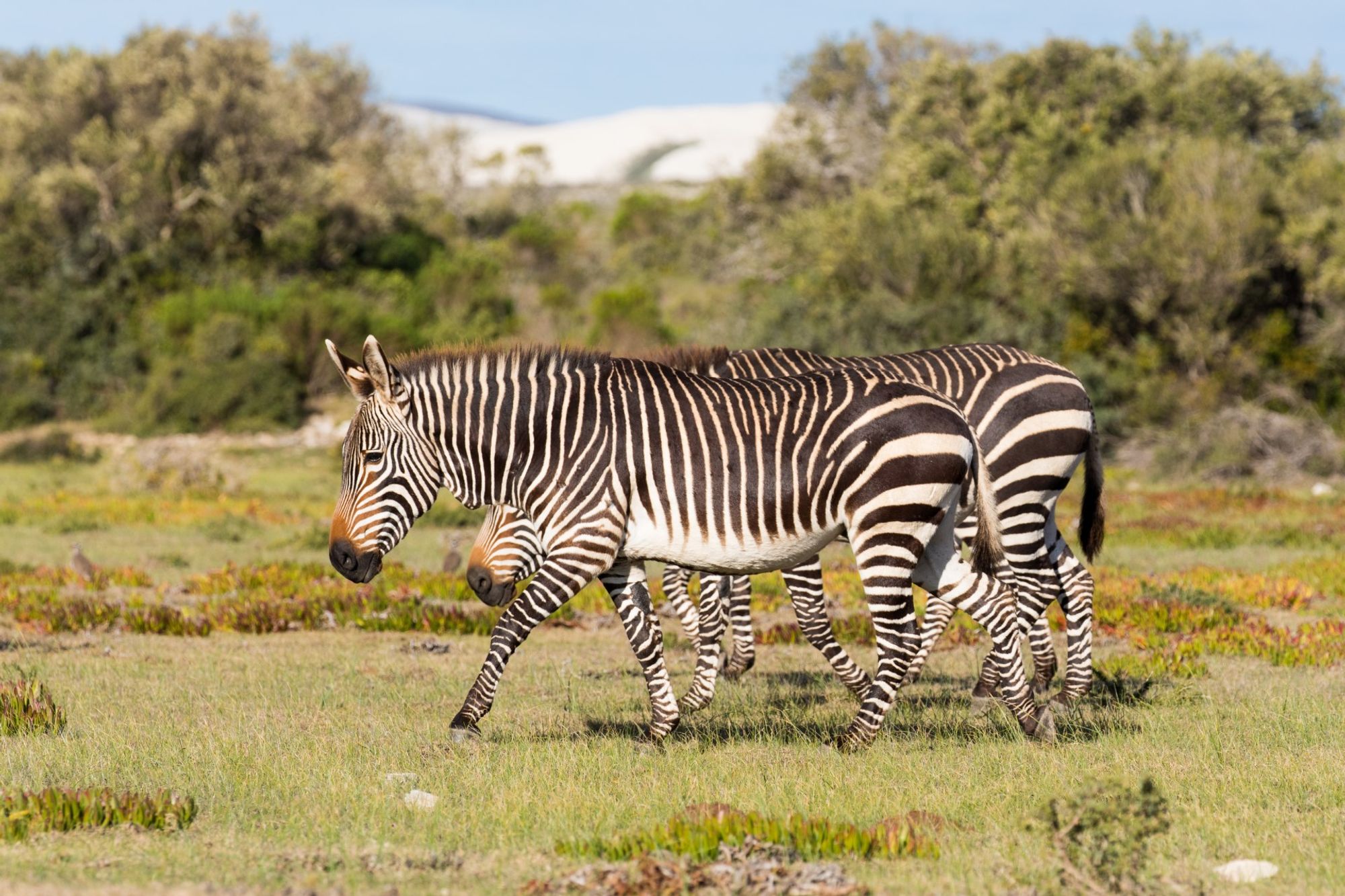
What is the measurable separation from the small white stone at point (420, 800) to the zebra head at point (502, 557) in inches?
113

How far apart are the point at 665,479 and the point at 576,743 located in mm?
1569

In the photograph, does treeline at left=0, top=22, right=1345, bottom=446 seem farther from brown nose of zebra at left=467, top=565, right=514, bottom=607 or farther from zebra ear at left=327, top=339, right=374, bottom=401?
zebra ear at left=327, top=339, right=374, bottom=401

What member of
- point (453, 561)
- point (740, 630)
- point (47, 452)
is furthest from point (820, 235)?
point (740, 630)

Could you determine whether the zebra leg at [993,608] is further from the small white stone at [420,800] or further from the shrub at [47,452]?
the shrub at [47,452]

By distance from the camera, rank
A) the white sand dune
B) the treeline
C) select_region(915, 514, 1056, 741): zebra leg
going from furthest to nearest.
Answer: the white sand dune → the treeline → select_region(915, 514, 1056, 741): zebra leg

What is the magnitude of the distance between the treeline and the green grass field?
51.8 feet

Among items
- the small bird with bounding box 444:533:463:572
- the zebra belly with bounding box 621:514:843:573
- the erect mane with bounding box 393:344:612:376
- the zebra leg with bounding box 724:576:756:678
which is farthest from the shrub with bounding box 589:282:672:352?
the zebra belly with bounding box 621:514:843:573

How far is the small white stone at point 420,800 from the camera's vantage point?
6.79 m

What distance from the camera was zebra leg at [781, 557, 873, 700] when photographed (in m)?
9.33

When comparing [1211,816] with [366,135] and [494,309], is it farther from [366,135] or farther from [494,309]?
[366,135]

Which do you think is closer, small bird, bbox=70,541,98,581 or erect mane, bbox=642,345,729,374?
erect mane, bbox=642,345,729,374

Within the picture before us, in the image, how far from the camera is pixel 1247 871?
5855 millimetres

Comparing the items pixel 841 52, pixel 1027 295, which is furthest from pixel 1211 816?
pixel 841 52

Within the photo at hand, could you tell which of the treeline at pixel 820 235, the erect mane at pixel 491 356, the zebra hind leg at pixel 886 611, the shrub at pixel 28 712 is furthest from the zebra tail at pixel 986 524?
the treeline at pixel 820 235
